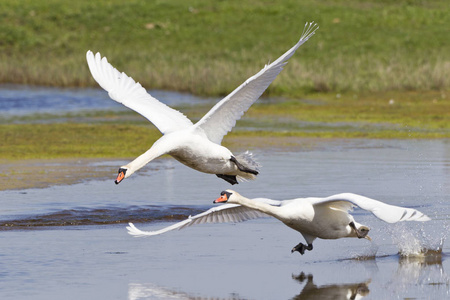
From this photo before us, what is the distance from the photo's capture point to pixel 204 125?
10695mm

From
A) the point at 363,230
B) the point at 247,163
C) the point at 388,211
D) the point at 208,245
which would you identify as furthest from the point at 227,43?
the point at 388,211

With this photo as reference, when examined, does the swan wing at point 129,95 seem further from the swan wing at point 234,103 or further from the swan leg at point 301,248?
the swan leg at point 301,248

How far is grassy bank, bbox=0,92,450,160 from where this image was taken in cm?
1934

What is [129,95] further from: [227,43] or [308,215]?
[227,43]

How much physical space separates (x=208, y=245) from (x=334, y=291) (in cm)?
220

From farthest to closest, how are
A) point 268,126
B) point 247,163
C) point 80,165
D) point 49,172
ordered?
point 268,126, point 80,165, point 49,172, point 247,163

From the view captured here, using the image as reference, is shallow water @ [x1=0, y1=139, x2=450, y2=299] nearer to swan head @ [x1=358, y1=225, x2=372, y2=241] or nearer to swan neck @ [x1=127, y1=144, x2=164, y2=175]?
swan head @ [x1=358, y1=225, x2=372, y2=241]

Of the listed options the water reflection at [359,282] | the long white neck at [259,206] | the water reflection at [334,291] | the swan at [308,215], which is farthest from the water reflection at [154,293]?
the long white neck at [259,206]

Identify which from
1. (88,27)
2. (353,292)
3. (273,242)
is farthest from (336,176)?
(88,27)

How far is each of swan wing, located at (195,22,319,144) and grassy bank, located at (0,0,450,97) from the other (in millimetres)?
20408

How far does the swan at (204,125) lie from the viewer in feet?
33.2

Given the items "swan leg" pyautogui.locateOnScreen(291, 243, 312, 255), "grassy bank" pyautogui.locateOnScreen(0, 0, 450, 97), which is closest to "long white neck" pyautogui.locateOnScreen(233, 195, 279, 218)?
"swan leg" pyautogui.locateOnScreen(291, 243, 312, 255)

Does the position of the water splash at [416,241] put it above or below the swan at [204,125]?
below

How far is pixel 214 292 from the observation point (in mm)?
7820
